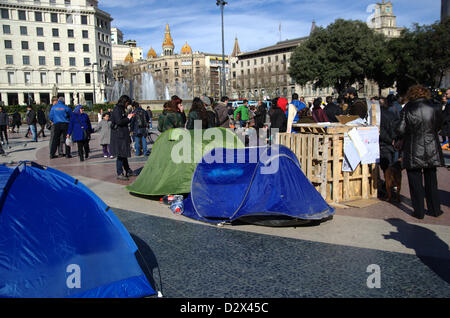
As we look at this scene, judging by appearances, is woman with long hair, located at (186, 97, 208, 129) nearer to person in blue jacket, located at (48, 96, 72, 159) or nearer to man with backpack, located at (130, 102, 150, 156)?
man with backpack, located at (130, 102, 150, 156)

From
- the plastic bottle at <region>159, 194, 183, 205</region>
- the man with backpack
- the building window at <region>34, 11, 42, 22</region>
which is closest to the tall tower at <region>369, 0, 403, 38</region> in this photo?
the building window at <region>34, 11, 42, 22</region>

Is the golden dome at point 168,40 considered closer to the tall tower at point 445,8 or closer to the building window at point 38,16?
the building window at point 38,16

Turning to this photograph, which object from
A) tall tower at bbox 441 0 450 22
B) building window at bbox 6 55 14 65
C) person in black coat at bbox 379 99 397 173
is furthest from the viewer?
building window at bbox 6 55 14 65

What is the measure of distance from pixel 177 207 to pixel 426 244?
3.61 metres

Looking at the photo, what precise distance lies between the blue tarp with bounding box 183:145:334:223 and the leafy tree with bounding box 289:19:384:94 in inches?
1663

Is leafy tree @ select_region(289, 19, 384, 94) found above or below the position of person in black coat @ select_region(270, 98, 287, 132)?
above

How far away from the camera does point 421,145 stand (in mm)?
5809

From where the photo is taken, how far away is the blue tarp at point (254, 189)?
17.4 feet

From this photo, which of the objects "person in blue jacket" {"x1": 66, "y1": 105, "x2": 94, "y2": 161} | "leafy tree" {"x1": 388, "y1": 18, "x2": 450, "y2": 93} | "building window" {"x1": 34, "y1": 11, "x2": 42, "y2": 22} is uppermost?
"building window" {"x1": 34, "y1": 11, "x2": 42, "y2": 22}

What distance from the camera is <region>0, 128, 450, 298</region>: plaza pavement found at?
11.8 ft

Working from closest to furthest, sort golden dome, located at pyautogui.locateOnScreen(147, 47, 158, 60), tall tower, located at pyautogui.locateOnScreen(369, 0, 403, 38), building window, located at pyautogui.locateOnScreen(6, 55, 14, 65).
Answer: building window, located at pyautogui.locateOnScreen(6, 55, 14, 65) → tall tower, located at pyautogui.locateOnScreen(369, 0, 403, 38) → golden dome, located at pyautogui.locateOnScreen(147, 47, 158, 60)

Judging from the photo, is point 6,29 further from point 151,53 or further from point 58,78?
point 151,53

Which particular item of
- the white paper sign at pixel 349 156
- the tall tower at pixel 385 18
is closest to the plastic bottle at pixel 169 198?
the white paper sign at pixel 349 156

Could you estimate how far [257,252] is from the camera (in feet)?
14.8
